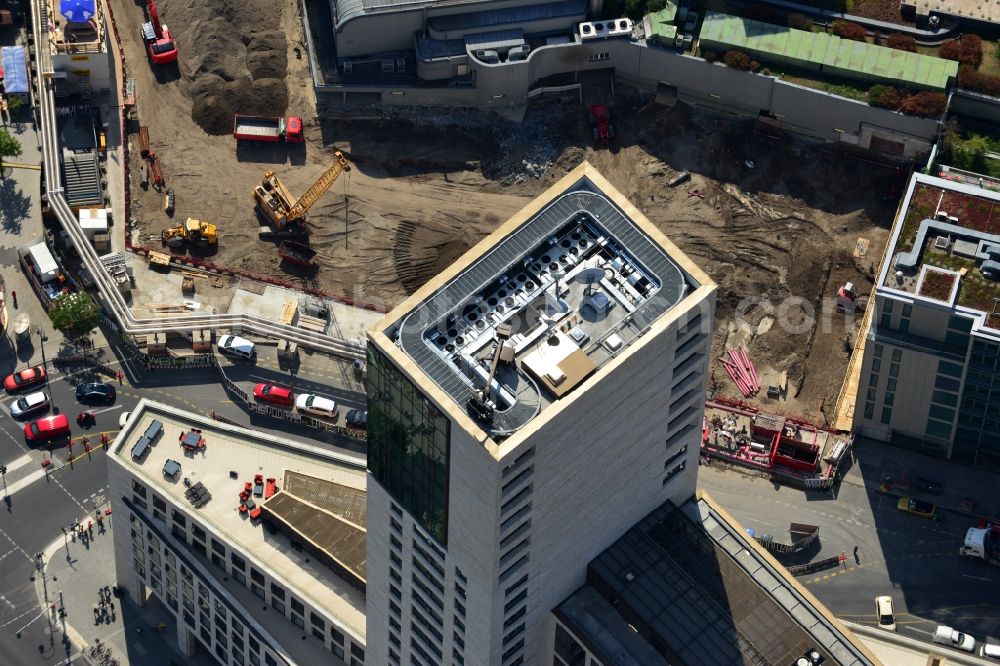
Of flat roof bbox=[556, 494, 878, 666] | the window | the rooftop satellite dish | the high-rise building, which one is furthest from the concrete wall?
the window

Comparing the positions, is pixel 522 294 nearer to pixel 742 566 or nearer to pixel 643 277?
pixel 643 277

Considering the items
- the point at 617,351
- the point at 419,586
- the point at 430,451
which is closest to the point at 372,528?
the point at 419,586

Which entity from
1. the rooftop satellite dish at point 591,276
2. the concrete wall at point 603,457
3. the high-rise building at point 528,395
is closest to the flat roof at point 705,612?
the concrete wall at point 603,457

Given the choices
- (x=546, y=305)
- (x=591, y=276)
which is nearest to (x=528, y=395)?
(x=546, y=305)

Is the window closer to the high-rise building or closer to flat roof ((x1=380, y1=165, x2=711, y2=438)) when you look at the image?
the high-rise building

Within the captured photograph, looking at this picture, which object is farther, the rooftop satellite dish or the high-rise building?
the rooftop satellite dish

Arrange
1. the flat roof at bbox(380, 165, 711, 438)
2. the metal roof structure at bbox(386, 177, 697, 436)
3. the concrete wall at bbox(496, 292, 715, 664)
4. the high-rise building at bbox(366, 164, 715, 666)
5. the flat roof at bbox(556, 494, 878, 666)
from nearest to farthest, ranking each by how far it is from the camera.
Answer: the high-rise building at bbox(366, 164, 715, 666)
the flat roof at bbox(380, 165, 711, 438)
the metal roof structure at bbox(386, 177, 697, 436)
the concrete wall at bbox(496, 292, 715, 664)
the flat roof at bbox(556, 494, 878, 666)
